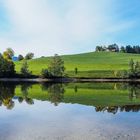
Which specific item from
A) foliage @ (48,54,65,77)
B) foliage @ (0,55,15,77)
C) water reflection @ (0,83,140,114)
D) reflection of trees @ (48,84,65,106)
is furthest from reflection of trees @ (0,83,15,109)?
foliage @ (48,54,65,77)

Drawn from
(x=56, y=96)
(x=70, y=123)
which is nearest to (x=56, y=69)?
(x=56, y=96)

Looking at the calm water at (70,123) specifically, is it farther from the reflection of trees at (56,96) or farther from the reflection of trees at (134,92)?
the reflection of trees at (134,92)

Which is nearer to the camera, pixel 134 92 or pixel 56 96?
pixel 56 96

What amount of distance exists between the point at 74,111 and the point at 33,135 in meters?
19.4

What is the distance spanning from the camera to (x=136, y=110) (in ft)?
177

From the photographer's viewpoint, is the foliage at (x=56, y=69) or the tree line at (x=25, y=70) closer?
the tree line at (x=25, y=70)

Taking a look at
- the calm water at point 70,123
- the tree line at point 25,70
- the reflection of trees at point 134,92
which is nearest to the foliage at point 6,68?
the tree line at point 25,70

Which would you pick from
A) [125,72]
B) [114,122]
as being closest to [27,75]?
[125,72]

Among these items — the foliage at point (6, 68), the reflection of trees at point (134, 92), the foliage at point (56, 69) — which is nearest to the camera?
the reflection of trees at point (134, 92)

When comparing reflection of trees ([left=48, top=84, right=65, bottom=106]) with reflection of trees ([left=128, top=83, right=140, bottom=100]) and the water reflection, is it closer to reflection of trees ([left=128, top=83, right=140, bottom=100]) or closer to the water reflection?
the water reflection

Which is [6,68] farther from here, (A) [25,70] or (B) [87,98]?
(B) [87,98]

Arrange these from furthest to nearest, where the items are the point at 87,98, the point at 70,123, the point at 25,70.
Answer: the point at 25,70, the point at 87,98, the point at 70,123

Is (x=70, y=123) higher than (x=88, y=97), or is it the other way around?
(x=88, y=97)

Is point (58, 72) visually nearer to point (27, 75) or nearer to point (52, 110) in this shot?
point (27, 75)
